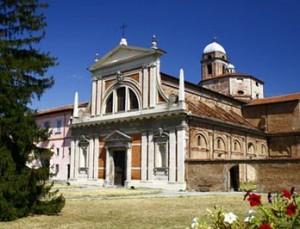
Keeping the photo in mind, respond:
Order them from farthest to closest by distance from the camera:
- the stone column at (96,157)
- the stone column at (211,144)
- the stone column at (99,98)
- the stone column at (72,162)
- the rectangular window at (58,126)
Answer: the rectangular window at (58,126), the stone column at (72,162), the stone column at (99,98), the stone column at (96,157), the stone column at (211,144)

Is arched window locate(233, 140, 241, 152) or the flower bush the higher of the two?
arched window locate(233, 140, 241, 152)

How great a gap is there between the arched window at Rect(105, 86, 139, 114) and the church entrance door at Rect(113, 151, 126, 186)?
397cm

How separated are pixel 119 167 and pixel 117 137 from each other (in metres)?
2.72

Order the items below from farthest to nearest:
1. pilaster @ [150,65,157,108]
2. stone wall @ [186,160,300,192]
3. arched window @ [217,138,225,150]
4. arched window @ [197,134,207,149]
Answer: arched window @ [217,138,225,150], pilaster @ [150,65,157,108], arched window @ [197,134,207,149], stone wall @ [186,160,300,192]

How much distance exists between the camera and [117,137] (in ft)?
108

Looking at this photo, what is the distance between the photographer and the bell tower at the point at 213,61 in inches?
2293

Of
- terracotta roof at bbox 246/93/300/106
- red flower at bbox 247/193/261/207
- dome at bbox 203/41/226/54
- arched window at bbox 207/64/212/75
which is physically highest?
dome at bbox 203/41/226/54

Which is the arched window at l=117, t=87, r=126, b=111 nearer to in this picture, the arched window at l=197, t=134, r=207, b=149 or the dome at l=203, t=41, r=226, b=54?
the arched window at l=197, t=134, r=207, b=149

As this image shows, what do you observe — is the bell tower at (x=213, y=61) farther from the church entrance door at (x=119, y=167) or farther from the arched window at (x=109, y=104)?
the church entrance door at (x=119, y=167)

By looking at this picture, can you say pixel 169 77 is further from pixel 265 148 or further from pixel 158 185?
pixel 265 148

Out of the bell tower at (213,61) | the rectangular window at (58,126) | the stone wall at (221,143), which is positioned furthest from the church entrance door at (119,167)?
the bell tower at (213,61)

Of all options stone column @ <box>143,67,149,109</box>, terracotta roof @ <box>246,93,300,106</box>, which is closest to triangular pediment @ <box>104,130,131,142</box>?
stone column @ <box>143,67,149,109</box>

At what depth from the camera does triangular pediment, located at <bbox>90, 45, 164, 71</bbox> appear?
32344 mm

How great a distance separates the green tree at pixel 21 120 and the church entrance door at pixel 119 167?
70.7 ft
